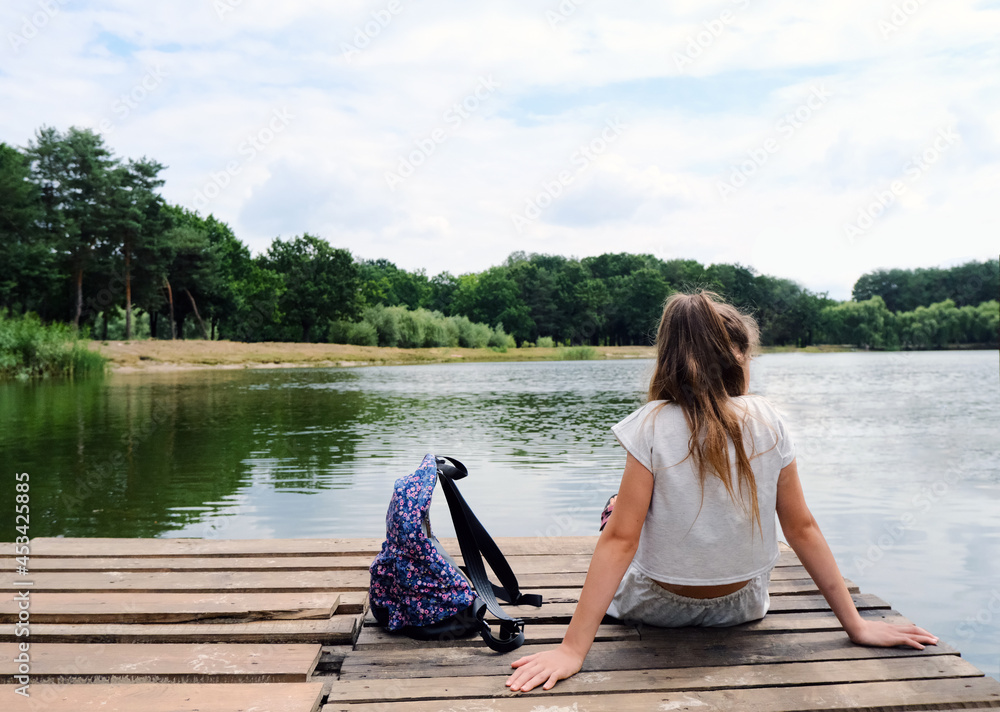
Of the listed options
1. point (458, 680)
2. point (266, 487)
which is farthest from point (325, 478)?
point (458, 680)

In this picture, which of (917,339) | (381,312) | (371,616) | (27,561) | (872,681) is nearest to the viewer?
(872,681)

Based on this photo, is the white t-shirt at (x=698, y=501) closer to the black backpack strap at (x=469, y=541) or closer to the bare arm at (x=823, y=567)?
the bare arm at (x=823, y=567)

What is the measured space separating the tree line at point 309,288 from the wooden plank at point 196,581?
20654mm

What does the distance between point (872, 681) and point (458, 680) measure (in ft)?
3.62

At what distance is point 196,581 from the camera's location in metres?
2.84

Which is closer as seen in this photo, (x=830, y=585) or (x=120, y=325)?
(x=830, y=585)

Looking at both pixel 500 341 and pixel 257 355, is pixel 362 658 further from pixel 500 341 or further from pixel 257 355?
pixel 500 341

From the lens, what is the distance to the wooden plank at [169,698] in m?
1.81

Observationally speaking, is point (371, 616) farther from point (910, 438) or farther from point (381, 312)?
point (381, 312)

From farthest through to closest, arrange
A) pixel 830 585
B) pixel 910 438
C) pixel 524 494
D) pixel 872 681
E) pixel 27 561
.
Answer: pixel 910 438, pixel 524 494, pixel 27 561, pixel 830 585, pixel 872 681

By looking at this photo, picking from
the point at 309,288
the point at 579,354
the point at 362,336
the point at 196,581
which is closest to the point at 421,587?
the point at 196,581

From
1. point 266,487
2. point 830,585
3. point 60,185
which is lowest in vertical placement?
point 266,487

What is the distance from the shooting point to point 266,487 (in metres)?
7.18

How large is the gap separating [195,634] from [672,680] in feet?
4.91
